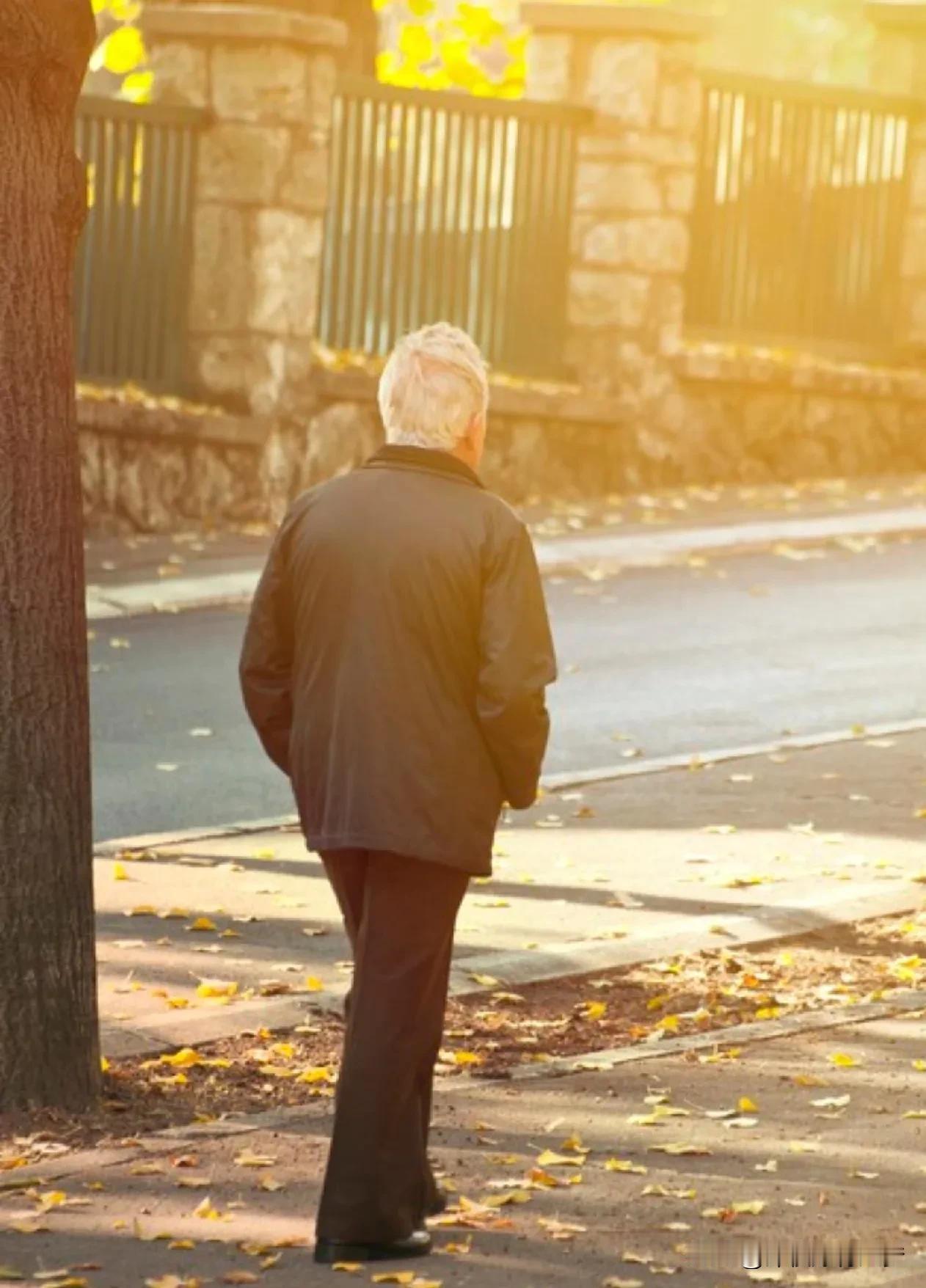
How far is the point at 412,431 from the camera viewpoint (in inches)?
228

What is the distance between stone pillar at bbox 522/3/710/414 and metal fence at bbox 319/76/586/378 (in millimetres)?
166

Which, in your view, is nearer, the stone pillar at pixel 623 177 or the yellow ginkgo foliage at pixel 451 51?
the stone pillar at pixel 623 177

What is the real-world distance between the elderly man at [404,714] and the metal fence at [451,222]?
13.6 m

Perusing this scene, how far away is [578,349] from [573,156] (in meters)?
1.34

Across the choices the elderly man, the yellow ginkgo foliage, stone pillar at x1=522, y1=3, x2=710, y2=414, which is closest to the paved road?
stone pillar at x1=522, y1=3, x2=710, y2=414

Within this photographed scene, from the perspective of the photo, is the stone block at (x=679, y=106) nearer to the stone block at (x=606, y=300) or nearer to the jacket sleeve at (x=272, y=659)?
Result: the stone block at (x=606, y=300)

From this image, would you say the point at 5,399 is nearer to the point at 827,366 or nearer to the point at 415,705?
the point at 415,705

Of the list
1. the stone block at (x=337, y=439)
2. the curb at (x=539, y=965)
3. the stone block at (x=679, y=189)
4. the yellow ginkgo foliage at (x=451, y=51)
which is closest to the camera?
the curb at (x=539, y=965)

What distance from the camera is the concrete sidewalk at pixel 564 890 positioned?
822 centimetres

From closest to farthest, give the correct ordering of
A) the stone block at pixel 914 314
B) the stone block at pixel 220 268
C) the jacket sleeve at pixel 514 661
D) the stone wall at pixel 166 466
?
the jacket sleeve at pixel 514 661, the stone wall at pixel 166 466, the stone block at pixel 220 268, the stone block at pixel 914 314

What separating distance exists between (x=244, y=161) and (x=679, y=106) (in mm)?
3493

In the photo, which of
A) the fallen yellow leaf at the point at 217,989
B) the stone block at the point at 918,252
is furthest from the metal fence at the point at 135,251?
the fallen yellow leaf at the point at 217,989

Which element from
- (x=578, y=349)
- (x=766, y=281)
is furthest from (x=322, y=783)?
(x=766, y=281)

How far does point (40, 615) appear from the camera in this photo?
702 cm
